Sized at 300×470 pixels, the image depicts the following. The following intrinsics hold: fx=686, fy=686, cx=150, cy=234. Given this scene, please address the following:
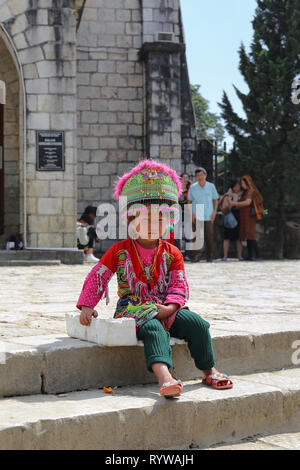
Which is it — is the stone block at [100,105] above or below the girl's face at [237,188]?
above

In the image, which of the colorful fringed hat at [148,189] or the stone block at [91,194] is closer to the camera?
the colorful fringed hat at [148,189]

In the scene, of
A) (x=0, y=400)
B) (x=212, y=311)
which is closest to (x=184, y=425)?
(x=0, y=400)

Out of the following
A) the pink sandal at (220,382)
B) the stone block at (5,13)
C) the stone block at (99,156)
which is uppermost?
the stone block at (5,13)

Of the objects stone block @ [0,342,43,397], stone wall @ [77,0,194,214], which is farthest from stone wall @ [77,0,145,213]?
stone block @ [0,342,43,397]

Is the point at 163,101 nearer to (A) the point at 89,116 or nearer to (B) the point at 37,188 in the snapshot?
(A) the point at 89,116

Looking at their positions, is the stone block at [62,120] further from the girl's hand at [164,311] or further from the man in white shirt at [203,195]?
the girl's hand at [164,311]

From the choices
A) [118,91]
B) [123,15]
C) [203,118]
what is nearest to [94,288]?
[118,91]

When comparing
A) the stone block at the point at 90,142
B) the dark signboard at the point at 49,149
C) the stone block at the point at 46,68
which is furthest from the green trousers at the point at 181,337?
the stone block at the point at 90,142

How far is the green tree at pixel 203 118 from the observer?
148ft

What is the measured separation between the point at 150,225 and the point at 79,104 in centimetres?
1132

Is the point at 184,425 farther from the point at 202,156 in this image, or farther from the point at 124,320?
the point at 202,156

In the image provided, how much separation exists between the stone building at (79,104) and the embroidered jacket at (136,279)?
795cm

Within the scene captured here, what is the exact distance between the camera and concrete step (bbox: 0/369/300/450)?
269 cm

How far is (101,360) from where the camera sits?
338 cm
